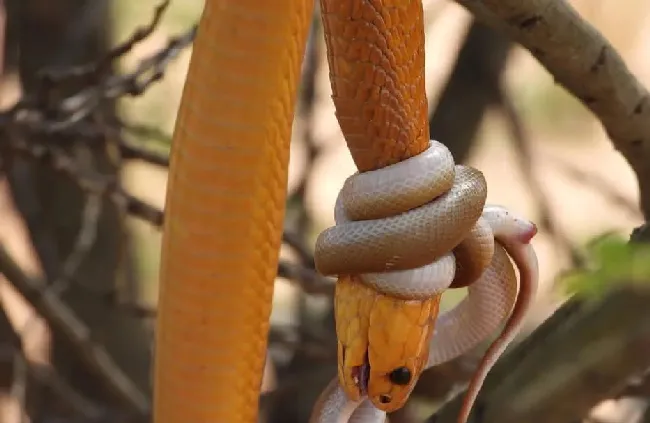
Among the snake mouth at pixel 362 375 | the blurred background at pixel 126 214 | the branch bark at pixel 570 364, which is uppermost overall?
the snake mouth at pixel 362 375

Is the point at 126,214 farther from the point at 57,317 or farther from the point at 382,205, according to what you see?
the point at 382,205

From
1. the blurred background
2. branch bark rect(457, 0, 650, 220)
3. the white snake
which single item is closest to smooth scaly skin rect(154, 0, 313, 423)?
the white snake

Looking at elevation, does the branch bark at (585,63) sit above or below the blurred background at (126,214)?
above

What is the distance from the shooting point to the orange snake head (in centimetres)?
41

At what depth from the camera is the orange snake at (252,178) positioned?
0.41 m

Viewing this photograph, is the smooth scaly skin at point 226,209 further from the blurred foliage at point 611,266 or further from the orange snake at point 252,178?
the blurred foliage at point 611,266

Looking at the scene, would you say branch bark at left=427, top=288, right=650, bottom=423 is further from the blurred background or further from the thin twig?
the thin twig

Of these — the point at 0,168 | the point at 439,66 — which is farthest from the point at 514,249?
the point at 439,66

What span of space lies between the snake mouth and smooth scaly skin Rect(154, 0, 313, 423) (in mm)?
139

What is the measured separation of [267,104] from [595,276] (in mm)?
196

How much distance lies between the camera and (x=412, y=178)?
0.41m

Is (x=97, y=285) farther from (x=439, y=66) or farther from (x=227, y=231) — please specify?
(x=227, y=231)

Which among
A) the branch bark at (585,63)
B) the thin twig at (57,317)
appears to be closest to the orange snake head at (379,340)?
the branch bark at (585,63)

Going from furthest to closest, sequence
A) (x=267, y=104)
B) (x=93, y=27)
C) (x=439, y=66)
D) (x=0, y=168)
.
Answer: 1. (x=439, y=66)
2. (x=93, y=27)
3. (x=0, y=168)
4. (x=267, y=104)
